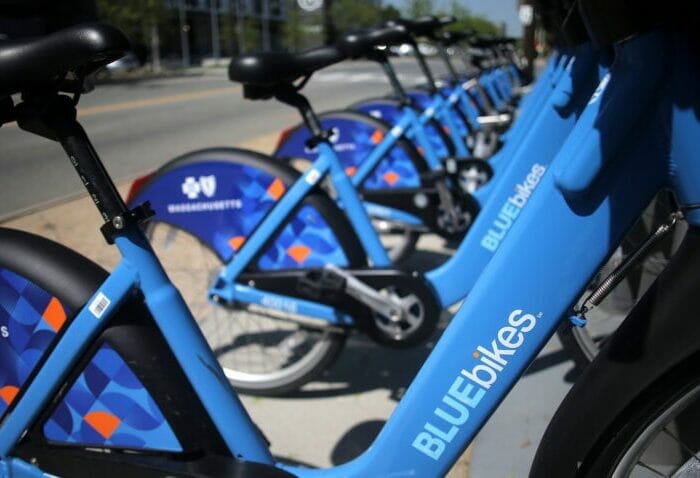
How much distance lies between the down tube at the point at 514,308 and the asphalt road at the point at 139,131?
156 cm

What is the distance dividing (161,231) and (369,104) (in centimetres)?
260

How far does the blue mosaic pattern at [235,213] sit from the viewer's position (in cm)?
263

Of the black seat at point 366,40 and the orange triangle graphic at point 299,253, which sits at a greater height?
the black seat at point 366,40

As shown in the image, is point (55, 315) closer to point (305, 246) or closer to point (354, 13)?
point (305, 246)

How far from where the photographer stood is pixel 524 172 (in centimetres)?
239

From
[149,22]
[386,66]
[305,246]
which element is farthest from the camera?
[149,22]

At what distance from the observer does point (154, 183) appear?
2.68m

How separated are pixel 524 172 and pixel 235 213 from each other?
112cm

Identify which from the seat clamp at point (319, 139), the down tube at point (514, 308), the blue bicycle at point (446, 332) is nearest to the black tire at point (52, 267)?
the blue bicycle at point (446, 332)

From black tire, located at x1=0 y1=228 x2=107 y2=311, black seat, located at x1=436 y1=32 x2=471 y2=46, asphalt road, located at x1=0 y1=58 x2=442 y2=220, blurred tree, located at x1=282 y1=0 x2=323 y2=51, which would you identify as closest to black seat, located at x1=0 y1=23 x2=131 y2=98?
black tire, located at x1=0 y1=228 x2=107 y2=311

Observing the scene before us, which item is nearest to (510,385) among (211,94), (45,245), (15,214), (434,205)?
(45,245)

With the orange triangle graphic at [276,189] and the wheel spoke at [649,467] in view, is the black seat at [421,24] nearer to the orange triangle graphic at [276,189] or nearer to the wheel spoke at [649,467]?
the orange triangle graphic at [276,189]

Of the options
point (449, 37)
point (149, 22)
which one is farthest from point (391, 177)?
point (149, 22)

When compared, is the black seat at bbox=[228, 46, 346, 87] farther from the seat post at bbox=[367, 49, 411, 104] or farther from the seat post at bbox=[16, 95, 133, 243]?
the seat post at bbox=[16, 95, 133, 243]
